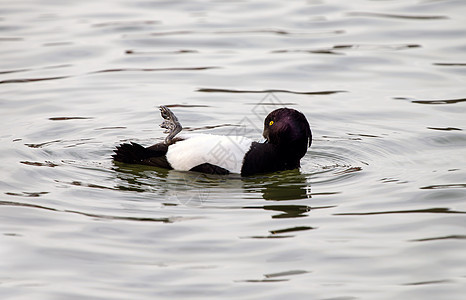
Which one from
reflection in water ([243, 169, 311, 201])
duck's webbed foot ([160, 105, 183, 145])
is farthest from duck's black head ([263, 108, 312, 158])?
duck's webbed foot ([160, 105, 183, 145])

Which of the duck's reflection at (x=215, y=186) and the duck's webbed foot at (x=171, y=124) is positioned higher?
the duck's webbed foot at (x=171, y=124)

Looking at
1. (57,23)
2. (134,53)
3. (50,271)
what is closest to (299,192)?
(50,271)

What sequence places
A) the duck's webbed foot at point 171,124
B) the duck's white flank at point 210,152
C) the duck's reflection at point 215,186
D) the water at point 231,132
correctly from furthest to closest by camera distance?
the duck's webbed foot at point 171,124
the duck's white flank at point 210,152
the duck's reflection at point 215,186
the water at point 231,132

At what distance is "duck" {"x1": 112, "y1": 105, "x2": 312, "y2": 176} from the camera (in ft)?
24.5

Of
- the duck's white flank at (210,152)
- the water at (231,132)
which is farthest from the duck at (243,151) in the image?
the water at (231,132)

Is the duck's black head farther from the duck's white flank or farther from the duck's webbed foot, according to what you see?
the duck's webbed foot

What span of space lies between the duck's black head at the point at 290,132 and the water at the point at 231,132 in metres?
0.28

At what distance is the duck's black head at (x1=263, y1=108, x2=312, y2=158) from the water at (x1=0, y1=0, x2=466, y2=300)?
28cm

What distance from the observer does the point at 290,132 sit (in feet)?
24.5

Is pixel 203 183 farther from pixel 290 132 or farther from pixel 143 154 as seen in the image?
pixel 290 132

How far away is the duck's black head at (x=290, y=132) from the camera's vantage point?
7.46 metres

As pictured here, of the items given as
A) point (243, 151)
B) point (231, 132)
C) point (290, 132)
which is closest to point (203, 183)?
point (243, 151)

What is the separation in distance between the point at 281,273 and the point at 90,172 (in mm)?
2872

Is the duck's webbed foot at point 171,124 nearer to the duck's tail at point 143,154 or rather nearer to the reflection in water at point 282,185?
the duck's tail at point 143,154
